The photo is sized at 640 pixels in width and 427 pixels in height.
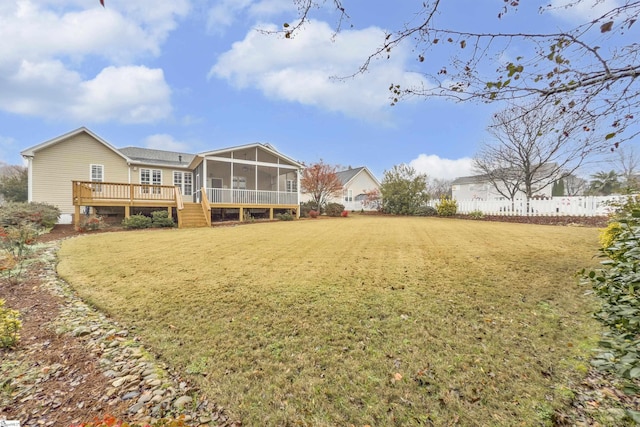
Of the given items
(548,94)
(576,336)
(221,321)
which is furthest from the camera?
(221,321)

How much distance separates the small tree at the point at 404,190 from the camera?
22234 mm

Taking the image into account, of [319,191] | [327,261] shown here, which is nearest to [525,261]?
[327,261]

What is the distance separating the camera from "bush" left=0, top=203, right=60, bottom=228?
1077cm

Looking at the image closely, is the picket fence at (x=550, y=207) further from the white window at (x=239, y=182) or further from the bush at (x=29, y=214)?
the bush at (x=29, y=214)

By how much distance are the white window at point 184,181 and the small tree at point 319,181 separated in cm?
910

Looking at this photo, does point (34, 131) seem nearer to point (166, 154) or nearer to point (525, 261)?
point (166, 154)

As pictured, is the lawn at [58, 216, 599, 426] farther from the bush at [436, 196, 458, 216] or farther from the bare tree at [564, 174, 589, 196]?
the bare tree at [564, 174, 589, 196]

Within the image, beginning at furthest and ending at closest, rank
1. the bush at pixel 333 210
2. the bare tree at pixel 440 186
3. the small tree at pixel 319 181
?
the bare tree at pixel 440 186
the small tree at pixel 319 181
the bush at pixel 333 210

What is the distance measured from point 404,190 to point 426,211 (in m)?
2.49

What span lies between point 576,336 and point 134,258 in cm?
819

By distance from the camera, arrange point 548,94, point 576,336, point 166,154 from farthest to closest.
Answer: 1. point 166,154
2. point 576,336
3. point 548,94

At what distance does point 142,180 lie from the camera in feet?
61.7

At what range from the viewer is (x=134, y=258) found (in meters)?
6.57

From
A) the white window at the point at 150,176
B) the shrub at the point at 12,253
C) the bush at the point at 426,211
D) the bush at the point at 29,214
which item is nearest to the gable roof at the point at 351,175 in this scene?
the bush at the point at 426,211
